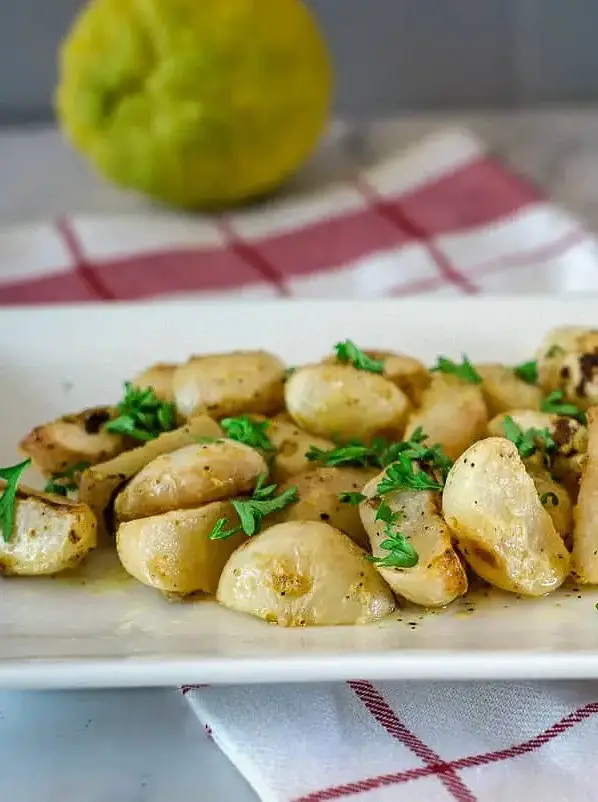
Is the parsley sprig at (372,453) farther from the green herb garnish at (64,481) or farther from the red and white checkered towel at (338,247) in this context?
the red and white checkered towel at (338,247)

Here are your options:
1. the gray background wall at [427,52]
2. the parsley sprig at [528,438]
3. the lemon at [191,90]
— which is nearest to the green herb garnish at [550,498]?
the parsley sprig at [528,438]

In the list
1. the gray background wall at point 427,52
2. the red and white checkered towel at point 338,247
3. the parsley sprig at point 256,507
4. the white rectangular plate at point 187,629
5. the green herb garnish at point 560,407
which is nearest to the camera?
the white rectangular plate at point 187,629

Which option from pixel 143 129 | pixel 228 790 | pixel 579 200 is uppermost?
pixel 143 129

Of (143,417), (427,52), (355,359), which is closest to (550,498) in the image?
(355,359)

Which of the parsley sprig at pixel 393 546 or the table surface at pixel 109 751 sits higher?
the parsley sprig at pixel 393 546

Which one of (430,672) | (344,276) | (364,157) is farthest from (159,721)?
(364,157)

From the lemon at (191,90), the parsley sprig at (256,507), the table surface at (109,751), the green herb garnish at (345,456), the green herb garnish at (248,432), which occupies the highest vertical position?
the lemon at (191,90)

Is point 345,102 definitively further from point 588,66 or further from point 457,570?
point 457,570
